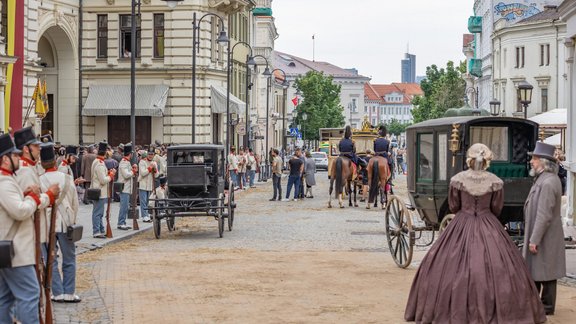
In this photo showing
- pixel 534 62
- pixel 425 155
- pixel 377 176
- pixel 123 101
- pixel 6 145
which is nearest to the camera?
pixel 6 145

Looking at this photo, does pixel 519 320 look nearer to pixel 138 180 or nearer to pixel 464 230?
pixel 464 230

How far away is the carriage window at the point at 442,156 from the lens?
15.9m

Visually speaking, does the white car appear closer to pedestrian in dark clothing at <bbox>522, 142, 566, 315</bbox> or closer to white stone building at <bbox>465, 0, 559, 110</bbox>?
white stone building at <bbox>465, 0, 559, 110</bbox>

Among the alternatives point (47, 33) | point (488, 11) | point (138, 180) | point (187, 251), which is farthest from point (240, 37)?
point (187, 251)

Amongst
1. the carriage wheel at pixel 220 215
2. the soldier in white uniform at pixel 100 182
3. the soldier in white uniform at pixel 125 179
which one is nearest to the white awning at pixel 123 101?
the soldier in white uniform at pixel 125 179

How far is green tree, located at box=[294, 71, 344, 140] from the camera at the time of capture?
11244 cm

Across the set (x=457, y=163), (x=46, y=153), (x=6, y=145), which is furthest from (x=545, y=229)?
(x=6, y=145)

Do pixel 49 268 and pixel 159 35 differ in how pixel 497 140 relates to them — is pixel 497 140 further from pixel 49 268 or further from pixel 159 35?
pixel 159 35

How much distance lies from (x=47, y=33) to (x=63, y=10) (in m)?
1.48

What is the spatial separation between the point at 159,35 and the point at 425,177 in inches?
1467

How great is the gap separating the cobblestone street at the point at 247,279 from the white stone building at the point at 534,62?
4508 cm

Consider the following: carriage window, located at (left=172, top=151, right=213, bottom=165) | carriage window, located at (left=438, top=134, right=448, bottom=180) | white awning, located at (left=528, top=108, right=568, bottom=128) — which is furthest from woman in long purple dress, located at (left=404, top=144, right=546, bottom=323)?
white awning, located at (left=528, top=108, right=568, bottom=128)

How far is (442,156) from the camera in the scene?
16109 mm

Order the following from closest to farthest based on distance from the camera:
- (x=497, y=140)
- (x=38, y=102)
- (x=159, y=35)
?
(x=497, y=140), (x=38, y=102), (x=159, y=35)
